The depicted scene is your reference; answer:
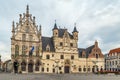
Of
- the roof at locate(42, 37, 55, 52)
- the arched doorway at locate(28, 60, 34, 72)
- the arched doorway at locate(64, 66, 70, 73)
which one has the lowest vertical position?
the arched doorway at locate(64, 66, 70, 73)

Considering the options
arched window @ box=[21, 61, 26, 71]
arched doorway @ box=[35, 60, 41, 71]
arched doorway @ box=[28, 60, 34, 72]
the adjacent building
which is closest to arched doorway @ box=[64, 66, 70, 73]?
arched doorway @ box=[35, 60, 41, 71]

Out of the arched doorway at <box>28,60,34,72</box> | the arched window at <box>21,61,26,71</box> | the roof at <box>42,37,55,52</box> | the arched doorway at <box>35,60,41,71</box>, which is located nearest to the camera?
the arched window at <box>21,61,26,71</box>

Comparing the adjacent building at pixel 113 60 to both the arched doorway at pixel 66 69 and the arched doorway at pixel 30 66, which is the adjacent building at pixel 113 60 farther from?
the arched doorway at pixel 30 66

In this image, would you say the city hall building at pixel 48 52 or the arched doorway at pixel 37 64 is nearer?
the city hall building at pixel 48 52

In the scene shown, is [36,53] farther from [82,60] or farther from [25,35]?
[82,60]

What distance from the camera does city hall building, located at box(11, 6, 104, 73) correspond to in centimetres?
6414

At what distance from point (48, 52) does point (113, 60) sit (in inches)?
1165

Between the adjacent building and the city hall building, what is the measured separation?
767cm

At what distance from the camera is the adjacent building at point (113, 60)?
268 feet

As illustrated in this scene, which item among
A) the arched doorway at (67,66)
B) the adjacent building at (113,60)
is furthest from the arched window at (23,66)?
the adjacent building at (113,60)

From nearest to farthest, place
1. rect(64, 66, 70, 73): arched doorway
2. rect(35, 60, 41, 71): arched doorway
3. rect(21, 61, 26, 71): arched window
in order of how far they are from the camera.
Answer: rect(21, 61, 26, 71): arched window → rect(35, 60, 41, 71): arched doorway → rect(64, 66, 70, 73): arched doorway

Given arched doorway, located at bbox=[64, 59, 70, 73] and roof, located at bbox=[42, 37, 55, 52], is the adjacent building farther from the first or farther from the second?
roof, located at bbox=[42, 37, 55, 52]

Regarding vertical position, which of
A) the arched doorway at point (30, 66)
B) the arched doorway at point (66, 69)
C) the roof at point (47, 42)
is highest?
the roof at point (47, 42)

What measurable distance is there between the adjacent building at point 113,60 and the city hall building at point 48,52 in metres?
7.67
